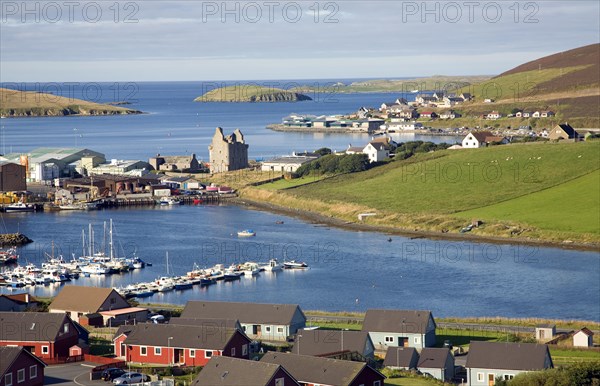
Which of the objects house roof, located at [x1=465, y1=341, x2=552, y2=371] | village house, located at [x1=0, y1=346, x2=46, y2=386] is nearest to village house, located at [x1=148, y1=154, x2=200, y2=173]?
house roof, located at [x1=465, y1=341, x2=552, y2=371]

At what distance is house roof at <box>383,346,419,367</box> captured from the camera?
1907cm

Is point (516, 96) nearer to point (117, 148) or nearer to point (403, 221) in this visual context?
point (117, 148)

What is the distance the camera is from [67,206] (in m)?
45.3

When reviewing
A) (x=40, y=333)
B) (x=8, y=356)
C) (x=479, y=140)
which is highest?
(x=479, y=140)

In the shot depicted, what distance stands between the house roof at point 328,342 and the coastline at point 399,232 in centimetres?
1463

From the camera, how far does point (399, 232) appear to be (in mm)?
36844

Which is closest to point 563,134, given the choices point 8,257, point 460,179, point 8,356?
point 460,179

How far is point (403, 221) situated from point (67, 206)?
14.8m

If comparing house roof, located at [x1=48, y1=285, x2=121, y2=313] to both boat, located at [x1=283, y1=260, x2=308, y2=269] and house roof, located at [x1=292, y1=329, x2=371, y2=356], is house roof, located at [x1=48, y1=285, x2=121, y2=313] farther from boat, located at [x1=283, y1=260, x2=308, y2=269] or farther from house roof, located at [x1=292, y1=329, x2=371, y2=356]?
boat, located at [x1=283, y1=260, x2=308, y2=269]

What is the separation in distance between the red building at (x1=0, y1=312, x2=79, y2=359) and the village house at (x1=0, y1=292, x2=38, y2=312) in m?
3.72

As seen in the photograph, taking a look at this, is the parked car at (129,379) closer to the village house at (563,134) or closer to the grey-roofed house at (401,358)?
the grey-roofed house at (401,358)

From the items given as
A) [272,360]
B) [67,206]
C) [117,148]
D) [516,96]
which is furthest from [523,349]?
[516,96]

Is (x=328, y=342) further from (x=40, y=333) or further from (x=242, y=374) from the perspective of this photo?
(x=40, y=333)

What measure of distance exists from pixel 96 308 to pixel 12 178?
25.5m
